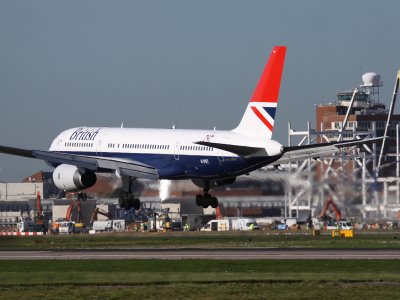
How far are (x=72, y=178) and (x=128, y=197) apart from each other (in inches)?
196

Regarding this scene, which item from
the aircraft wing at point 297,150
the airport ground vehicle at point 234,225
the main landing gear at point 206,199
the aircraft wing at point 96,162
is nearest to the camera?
the aircraft wing at point 297,150

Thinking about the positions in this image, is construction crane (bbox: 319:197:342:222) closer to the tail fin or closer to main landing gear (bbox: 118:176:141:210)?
the tail fin

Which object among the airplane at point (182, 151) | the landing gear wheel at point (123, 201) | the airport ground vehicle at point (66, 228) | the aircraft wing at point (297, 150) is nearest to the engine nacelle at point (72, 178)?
the airplane at point (182, 151)

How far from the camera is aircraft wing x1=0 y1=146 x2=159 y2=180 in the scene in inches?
3875

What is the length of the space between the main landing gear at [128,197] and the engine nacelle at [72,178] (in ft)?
8.71

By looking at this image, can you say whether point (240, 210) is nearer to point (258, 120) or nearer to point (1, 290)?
point (258, 120)

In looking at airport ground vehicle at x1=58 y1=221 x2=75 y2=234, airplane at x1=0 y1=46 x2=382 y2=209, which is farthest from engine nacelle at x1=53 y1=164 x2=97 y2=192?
airport ground vehicle at x1=58 y1=221 x2=75 y2=234

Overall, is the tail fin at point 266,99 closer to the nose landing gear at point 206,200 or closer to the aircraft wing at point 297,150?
the aircraft wing at point 297,150

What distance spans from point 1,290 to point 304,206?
7453 centimetres

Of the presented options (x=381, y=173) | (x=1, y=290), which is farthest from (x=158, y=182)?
(x=1, y=290)

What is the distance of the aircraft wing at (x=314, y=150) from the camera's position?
92.8 metres

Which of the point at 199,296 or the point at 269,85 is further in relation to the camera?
the point at 269,85

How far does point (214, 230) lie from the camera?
138m

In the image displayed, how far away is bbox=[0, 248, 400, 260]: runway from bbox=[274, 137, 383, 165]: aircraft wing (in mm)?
11782
